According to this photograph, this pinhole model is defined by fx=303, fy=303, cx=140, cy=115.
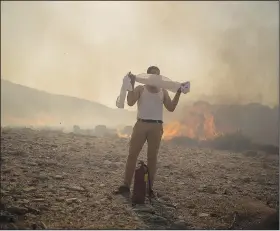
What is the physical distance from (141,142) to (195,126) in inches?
401

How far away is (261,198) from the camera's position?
16.4 feet

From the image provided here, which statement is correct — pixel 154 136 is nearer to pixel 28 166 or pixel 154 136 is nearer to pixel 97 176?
pixel 97 176

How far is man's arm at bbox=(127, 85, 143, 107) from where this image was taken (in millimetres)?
4594

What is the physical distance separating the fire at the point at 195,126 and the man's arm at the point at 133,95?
27.9 ft

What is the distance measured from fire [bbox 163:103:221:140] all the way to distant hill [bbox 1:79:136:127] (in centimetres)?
677

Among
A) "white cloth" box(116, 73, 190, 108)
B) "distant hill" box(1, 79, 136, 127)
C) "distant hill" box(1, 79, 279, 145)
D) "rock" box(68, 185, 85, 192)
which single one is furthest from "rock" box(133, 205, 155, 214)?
"distant hill" box(1, 79, 136, 127)

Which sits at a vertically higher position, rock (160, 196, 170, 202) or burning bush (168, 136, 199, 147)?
burning bush (168, 136, 199, 147)

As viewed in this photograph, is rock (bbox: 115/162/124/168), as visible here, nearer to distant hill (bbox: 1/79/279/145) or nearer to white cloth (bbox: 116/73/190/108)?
white cloth (bbox: 116/73/190/108)

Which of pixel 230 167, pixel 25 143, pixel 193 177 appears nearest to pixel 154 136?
pixel 193 177

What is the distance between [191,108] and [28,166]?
38.3ft

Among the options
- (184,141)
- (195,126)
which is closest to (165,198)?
(184,141)

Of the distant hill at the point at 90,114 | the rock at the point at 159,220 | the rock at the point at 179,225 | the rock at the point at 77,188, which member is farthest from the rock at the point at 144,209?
the distant hill at the point at 90,114

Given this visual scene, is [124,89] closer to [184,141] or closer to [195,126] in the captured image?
[184,141]

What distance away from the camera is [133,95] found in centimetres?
460
